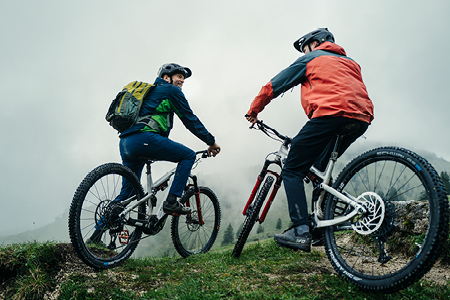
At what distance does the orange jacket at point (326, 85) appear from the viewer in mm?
3346

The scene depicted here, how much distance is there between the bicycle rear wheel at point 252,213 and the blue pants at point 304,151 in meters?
1.01

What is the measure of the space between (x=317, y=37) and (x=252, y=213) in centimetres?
318

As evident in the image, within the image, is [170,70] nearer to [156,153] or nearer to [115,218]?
[156,153]

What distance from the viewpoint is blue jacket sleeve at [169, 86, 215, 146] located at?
16.5 ft

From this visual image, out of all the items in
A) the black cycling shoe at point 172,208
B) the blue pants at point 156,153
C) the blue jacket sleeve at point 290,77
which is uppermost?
the blue jacket sleeve at point 290,77

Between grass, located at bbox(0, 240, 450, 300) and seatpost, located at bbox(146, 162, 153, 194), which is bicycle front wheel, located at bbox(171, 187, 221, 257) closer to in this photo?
seatpost, located at bbox(146, 162, 153, 194)

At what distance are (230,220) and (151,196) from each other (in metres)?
194

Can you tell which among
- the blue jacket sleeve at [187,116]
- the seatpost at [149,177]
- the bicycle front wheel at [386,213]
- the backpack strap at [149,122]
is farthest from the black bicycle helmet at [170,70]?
the bicycle front wheel at [386,213]

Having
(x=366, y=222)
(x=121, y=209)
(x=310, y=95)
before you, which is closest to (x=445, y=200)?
(x=366, y=222)

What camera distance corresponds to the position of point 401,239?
4.91 metres

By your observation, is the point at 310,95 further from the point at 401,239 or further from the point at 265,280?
the point at 401,239

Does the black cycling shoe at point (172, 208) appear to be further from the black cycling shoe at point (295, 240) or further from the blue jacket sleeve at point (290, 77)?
the blue jacket sleeve at point (290, 77)

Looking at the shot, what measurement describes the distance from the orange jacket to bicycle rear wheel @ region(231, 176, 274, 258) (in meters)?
1.57

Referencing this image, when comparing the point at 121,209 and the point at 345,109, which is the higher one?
the point at 345,109
